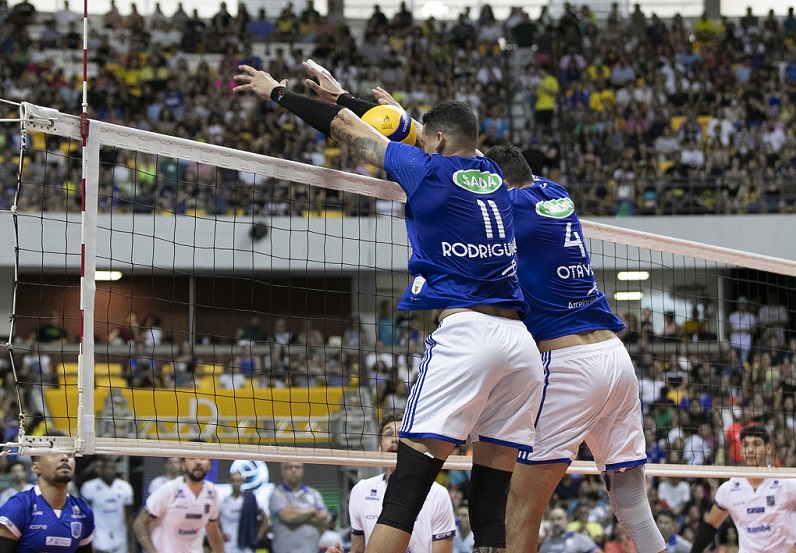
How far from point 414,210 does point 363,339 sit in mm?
14690

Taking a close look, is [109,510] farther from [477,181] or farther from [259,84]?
[477,181]

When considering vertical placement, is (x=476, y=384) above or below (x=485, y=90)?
below

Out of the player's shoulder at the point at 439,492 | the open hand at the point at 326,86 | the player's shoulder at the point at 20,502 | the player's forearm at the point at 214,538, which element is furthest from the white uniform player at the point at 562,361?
the player's forearm at the point at 214,538

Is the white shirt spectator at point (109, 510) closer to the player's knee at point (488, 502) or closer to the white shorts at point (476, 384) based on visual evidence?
the player's knee at point (488, 502)

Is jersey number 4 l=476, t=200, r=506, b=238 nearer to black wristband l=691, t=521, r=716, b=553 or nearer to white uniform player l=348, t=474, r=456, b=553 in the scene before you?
white uniform player l=348, t=474, r=456, b=553

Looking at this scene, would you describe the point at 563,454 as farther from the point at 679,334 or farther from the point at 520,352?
the point at 679,334

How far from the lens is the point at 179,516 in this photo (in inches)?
450

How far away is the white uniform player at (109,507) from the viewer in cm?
1374

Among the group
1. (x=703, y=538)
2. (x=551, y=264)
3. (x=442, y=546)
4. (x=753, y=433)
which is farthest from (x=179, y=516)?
(x=551, y=264)

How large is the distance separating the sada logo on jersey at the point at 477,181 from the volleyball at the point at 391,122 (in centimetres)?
118

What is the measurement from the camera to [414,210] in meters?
5.40

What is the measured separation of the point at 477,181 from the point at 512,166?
37.6 inches

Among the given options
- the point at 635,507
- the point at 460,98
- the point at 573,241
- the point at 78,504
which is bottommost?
the point at 78,504

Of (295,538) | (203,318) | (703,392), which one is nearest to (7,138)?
(203,318)
